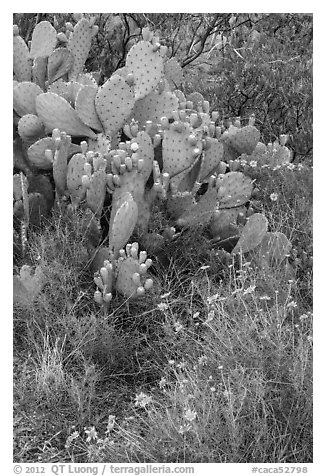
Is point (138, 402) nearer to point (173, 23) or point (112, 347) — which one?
point (112, 347)

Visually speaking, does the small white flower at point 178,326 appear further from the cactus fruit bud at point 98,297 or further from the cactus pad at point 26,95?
the cactus pad at point 26,95

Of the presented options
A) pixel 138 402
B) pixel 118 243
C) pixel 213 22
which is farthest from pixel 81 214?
pixel 213 22

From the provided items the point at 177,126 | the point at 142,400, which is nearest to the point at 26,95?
the point at 177,126

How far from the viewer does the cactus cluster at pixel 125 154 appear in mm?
4133

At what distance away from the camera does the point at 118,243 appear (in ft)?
13.3

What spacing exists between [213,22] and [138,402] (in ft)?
14.3

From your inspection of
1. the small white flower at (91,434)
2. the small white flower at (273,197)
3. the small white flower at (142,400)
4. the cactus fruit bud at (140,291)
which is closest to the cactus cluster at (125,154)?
the cactus fruit bud at (140,291)

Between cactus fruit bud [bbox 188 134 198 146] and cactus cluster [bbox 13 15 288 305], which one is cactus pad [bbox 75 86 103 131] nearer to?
cactus cluster [bbox 13 15 288 305]

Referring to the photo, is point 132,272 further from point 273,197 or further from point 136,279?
point 273,197

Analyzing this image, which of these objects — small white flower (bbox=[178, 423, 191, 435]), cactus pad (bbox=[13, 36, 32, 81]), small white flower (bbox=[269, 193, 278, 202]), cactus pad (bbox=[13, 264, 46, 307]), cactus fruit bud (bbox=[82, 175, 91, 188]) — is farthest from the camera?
cactus pad (bbox=[13, 36, 32, 81])

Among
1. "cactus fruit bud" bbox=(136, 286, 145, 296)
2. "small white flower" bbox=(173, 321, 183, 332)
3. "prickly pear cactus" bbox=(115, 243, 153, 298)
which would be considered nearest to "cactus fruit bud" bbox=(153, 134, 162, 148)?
"prickly pear cactus" bbox=(115, 243, 153, 298)

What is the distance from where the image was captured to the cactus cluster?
413 cm

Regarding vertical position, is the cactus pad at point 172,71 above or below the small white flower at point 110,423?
above

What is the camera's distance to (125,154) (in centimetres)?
423
